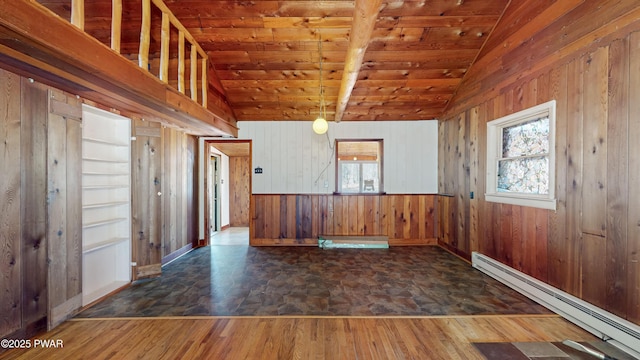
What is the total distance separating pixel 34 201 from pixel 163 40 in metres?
2.07

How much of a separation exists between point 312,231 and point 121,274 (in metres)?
3.18

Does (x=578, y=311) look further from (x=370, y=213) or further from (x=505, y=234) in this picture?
(x=370, y=213)

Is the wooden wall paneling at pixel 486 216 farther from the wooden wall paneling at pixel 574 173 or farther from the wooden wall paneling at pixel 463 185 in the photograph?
the wooden wall paneling at pixel 574 173

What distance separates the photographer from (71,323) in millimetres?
2383

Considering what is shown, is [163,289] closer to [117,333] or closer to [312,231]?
[117,333]

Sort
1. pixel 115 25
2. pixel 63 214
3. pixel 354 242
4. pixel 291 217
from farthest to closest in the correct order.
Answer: pixel 291 217 → pixel 354 242 → pixel 63 214 → pixel 115 25

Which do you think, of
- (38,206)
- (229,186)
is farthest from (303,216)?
(38,206)

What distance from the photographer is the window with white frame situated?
2.74m

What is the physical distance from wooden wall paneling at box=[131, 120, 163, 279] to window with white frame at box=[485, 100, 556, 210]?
4.70 meters

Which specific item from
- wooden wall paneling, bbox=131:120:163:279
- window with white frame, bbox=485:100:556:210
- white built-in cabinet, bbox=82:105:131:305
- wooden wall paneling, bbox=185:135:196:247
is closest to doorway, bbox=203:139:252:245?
wooden wall paneling, bbox=185:135:196:247

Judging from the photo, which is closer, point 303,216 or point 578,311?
point 578,311

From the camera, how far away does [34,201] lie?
2166mm

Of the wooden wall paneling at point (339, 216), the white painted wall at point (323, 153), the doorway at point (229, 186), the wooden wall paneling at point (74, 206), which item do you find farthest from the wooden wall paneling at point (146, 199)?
the wooden wall paneling at point (339, 216)

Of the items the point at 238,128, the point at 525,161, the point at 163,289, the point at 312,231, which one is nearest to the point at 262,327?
the point at 163,289
